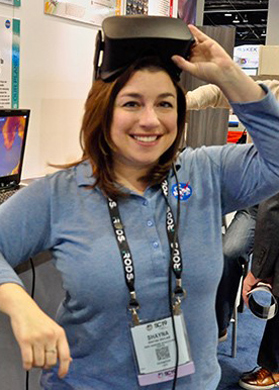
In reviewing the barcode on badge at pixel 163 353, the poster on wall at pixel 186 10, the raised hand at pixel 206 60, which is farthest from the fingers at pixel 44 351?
the poster on wall at pixel 186 10

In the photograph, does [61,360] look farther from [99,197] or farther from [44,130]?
[44,130]

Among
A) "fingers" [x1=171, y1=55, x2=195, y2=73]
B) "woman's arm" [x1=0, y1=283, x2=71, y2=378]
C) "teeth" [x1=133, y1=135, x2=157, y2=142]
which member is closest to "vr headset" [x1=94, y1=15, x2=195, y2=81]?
Result: "fingers" [x1=171, y1=55, x2=195, y2=73]

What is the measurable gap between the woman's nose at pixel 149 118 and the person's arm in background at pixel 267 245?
55.2 inches

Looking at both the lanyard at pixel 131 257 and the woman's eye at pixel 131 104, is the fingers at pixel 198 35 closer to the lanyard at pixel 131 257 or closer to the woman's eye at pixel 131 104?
the woman's eye at pixel 131 104

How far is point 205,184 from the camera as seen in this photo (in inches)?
47.3

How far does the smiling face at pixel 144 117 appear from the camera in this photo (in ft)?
3.57

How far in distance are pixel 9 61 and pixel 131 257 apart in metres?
1.80

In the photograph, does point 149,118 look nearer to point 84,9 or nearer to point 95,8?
point 84,9

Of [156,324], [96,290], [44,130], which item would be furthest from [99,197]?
[44,130]

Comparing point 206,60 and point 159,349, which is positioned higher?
point 206,60

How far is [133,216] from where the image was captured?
44.4 inches

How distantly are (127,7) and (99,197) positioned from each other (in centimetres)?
284

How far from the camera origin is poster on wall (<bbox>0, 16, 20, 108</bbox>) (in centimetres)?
249

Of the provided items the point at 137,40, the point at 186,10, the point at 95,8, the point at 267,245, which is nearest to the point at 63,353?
the point at 137,40
